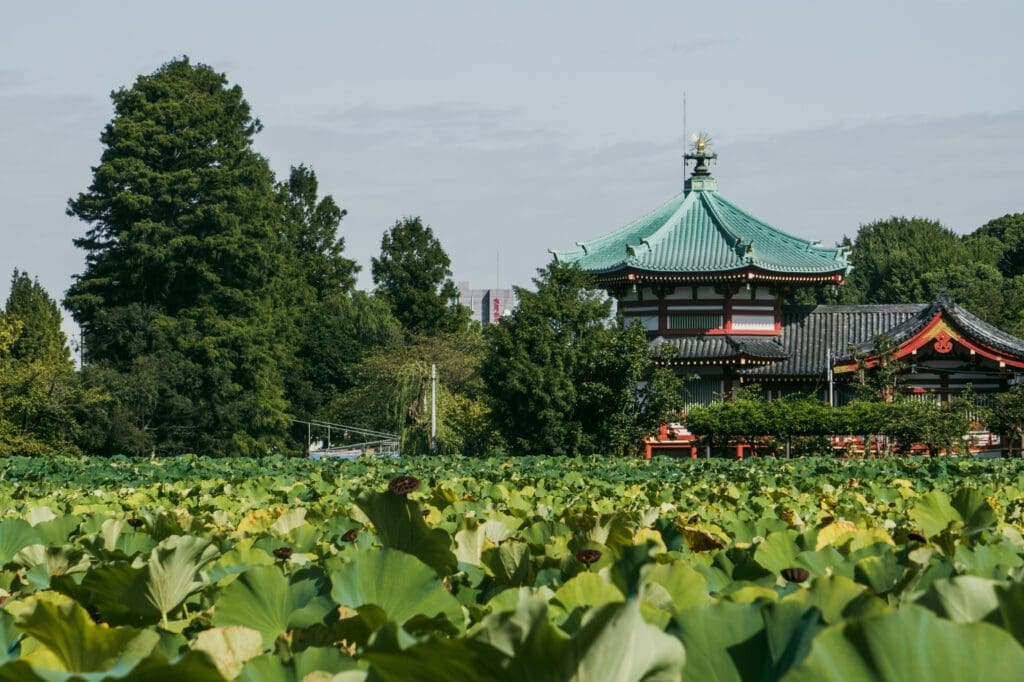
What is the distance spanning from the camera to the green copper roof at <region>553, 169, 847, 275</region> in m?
35.9

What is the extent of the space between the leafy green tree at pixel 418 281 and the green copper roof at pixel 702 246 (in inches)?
808

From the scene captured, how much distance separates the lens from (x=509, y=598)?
95.8 inches

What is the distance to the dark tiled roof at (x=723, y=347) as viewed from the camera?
3469cm

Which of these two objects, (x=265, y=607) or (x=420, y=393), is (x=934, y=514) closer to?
(x=265, y=607)

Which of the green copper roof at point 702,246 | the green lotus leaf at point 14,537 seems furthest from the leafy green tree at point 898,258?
the green lotus leaf at point 14,537

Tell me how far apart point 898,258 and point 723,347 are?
37780mm

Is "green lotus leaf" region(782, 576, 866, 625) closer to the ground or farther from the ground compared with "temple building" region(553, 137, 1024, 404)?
closer to the ground

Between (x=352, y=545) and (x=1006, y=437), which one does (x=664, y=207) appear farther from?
(x=352, y=545)

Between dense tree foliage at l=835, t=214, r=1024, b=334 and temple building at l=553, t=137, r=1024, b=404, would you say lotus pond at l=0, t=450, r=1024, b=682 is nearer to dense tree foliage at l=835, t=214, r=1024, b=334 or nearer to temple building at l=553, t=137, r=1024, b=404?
temple building at l=553, t=137, r=1024, b=404

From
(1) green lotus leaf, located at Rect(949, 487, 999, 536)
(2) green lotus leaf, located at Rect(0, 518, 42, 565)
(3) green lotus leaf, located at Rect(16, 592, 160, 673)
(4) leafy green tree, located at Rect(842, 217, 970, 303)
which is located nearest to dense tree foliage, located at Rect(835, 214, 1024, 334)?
(4) leafy green tree, located at Rect(842, 217, 970, 303)

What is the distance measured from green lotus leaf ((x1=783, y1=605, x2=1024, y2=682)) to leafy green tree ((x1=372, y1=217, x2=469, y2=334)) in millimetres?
57587

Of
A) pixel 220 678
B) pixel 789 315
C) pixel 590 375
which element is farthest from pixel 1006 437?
pixel 220 678

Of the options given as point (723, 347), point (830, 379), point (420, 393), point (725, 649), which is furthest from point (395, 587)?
point (420, 393)

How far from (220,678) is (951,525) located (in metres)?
3.69
